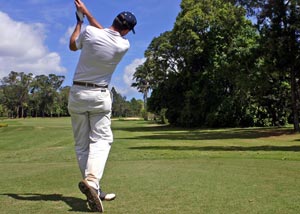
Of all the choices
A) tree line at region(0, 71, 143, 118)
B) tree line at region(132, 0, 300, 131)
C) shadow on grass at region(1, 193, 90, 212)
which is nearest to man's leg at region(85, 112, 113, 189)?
shadow on grass at region(1, 193, 90, 212)

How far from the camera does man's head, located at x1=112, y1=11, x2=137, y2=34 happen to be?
217 inches

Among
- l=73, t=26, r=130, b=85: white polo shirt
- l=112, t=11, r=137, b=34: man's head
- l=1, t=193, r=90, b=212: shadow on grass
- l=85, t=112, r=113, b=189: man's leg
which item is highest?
l=112, t=11, r=137, b=34: man's head

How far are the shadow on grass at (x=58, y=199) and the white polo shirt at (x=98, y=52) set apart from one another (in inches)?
60.9

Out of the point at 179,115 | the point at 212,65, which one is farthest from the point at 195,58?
the point at 179,115

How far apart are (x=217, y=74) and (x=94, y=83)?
150 ft

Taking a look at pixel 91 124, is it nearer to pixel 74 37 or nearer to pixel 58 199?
pixel 58 199

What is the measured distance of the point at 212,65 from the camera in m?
52.5

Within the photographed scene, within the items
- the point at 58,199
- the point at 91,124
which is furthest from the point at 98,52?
the point at 58,199

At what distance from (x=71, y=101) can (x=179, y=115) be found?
54.8 meters

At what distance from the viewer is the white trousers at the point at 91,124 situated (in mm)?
5469

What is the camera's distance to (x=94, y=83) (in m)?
5.54

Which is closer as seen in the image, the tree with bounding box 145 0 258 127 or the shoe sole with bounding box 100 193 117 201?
the shoe sole with bounding box 100 193 117 201

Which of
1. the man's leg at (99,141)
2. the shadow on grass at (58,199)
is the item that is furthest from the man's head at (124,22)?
the shadow on grass at (58,199)

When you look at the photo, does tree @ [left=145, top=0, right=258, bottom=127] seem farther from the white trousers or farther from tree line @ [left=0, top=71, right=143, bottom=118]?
tree line @ [left=0, top=71, right=143, bottom=118]
